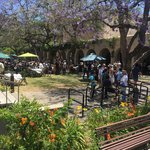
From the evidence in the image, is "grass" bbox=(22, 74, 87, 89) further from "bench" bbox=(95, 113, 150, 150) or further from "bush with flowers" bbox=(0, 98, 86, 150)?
"bush with flowers" bbox=(0, 98, 86, 150)

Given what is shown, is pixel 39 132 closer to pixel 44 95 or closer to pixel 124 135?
pixel 124 135

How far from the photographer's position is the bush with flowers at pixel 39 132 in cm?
500

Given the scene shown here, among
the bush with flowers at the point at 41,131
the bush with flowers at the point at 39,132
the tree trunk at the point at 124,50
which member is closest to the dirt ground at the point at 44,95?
the tree trunk at the point at 124,50

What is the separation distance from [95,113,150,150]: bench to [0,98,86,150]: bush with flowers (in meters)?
0.79

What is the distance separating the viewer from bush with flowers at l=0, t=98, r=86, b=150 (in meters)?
5.00

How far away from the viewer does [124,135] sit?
6.67 meters

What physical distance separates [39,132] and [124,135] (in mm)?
2295

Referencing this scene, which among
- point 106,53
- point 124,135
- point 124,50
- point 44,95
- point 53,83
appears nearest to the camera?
point 124,135

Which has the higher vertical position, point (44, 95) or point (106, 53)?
point (106, 53)

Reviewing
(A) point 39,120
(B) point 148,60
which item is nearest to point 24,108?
(A) point 39,120

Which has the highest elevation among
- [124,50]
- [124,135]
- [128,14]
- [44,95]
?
[128,14]

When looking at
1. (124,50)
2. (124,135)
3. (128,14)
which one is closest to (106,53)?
(124,50)

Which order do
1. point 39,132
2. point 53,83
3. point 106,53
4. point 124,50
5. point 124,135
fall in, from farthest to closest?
point 106,53, point 53,83, point 124,50, point 124,135, point 39,132

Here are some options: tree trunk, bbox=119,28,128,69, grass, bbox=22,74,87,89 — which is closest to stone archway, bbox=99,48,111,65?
grass, bbox=22,74,87,89
